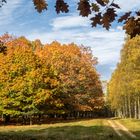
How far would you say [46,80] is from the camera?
64750 millimetres

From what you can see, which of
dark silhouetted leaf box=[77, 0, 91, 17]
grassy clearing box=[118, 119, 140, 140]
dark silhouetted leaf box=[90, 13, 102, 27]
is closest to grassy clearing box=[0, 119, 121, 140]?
grassy clearing box=[118, 119, 140, 140]

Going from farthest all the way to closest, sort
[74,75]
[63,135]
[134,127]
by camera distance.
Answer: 1. [74,75]
2. [134,127]
3. [63,135]

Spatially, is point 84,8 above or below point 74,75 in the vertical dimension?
below

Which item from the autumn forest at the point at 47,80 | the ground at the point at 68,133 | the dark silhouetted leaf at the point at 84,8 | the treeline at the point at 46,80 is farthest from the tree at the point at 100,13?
the treeline at the point at 46,80

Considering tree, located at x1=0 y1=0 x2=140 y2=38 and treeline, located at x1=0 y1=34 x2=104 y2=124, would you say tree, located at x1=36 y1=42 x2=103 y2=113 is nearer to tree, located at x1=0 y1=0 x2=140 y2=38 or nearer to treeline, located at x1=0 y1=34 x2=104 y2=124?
treeline, located at x1=0 y1=34 x2=104 y2=124

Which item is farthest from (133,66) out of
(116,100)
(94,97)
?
(116,100)

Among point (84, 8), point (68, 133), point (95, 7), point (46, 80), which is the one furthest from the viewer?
point (46, 80)

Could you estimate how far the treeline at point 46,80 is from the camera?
6159cm

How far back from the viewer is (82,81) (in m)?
80.2

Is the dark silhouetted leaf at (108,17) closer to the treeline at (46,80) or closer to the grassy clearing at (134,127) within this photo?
the grassy clearing at (134,127)

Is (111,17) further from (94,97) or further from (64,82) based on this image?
(94,97)

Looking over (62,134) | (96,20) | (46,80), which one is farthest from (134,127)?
(96,20)

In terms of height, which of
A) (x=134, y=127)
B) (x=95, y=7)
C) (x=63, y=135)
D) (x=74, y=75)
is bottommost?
(x=63, y=135)

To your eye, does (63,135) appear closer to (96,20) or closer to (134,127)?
(134,127)
